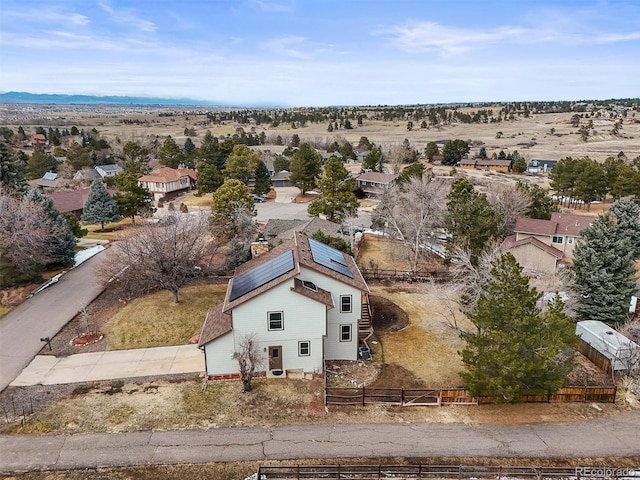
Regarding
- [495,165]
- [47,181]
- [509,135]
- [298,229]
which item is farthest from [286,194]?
[509,135]

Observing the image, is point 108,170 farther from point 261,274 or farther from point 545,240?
point 545,240

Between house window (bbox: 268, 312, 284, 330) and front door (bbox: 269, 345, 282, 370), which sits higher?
house window (bbox: 268, 312, 284, 330)

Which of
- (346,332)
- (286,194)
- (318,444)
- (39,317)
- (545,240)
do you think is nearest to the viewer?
(318,444)

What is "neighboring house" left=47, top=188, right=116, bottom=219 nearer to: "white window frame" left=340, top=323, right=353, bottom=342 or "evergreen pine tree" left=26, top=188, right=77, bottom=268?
"evergreen pine tree" left=26, top=188, right=77, bottom=268

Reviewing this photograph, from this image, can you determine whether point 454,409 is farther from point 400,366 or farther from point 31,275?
point 31,275

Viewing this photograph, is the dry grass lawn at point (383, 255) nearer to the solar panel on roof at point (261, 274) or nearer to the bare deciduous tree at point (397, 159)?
the solar panel on roof at point (261, 274)

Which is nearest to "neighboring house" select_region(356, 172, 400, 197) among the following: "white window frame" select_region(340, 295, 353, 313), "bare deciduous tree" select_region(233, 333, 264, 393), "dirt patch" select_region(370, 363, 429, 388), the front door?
"white window frame" select_region(340, 295, 353, 313)
